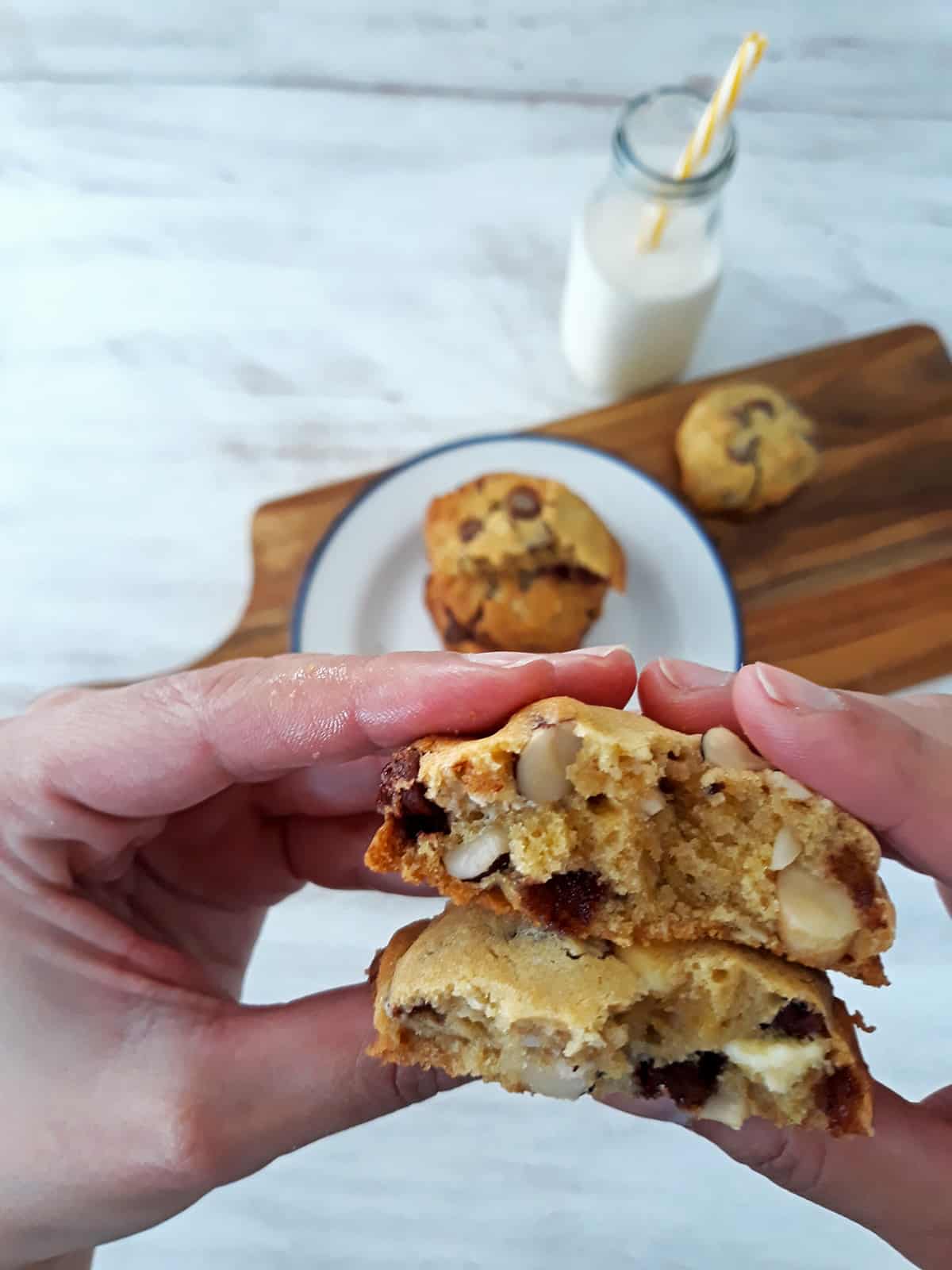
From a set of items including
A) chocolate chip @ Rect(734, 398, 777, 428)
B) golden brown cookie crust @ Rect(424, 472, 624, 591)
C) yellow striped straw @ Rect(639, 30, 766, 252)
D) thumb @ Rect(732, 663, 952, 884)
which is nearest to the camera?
thumb @ Rect(732, 663, 952, 884)

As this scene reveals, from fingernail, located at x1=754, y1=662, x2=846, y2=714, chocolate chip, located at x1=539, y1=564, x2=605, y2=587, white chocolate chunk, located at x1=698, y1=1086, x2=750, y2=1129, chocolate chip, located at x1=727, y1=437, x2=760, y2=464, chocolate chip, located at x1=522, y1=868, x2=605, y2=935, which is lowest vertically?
white chocolate chunk, located at x1=698, y1=1086, x2=750, y2=1129

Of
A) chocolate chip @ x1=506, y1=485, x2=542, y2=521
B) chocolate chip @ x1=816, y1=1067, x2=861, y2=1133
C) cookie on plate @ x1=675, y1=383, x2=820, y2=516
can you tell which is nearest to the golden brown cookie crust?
chocolate chip @ x1=506, y1=485, x2=542, y2=521

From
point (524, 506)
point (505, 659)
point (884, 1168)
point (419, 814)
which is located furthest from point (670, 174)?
point (884, 1168)

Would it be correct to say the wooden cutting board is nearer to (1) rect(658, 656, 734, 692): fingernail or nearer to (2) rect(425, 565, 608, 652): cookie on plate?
(2) rect(425, 565, 608, 652): cookie on plate

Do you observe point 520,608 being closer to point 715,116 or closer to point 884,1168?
point 715,116

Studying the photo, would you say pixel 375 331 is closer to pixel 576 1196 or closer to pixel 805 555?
pixel 805 555

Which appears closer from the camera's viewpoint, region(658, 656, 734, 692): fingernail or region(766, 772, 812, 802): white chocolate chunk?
region(766, 772, 812, 802): white chocolate chunk

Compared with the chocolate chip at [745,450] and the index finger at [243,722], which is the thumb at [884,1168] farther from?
the chocolate chip at [745,450]

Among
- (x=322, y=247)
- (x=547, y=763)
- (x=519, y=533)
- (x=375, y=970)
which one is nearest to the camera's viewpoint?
(x=547, y=763)
